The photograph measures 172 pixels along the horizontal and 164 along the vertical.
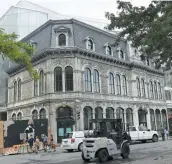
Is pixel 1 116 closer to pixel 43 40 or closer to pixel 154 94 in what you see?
pixel 43 40

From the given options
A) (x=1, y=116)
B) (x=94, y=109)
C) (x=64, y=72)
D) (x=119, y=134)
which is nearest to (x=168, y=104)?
(x=94, y=109)

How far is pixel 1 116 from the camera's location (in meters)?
41.3

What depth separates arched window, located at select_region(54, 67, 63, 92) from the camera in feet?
96.8

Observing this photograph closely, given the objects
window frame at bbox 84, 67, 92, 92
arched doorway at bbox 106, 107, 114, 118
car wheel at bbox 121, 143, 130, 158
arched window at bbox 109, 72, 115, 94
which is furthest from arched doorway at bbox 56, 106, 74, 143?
car wheel at bbox 121, 143, 130, 158

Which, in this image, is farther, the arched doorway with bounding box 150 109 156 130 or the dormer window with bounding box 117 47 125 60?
the arched doorway with bounding box 150 109 156 130

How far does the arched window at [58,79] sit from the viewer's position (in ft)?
96.8

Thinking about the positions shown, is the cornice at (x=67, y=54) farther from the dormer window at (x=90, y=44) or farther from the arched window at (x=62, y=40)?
the arched window at (x=62, y=40)

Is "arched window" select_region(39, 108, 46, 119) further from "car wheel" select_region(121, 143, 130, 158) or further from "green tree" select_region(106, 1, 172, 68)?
"green tree" select_region(106, 1, 172, 68)

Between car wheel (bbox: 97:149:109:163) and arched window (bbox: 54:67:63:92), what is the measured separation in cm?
1622

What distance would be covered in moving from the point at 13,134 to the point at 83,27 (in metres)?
15.7

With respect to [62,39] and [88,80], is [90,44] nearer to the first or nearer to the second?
[62,39]

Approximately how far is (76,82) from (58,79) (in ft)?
6.95

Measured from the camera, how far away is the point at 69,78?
29766 millimetres

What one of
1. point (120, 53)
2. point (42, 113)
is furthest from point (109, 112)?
point (120, 53)
